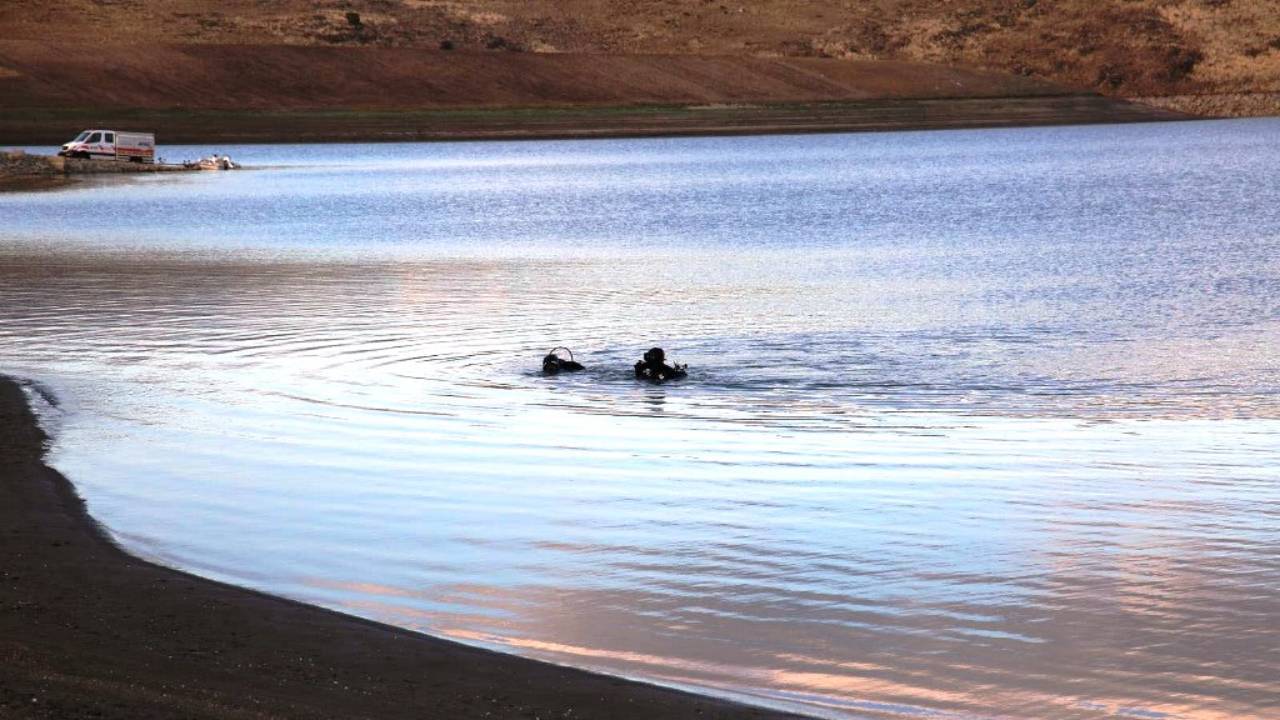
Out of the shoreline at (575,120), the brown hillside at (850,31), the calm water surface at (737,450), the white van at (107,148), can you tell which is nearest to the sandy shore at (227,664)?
the calm water surface at (737,450)

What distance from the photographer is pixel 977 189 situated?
60.5m

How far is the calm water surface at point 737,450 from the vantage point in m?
8.69

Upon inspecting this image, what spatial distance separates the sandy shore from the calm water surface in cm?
46

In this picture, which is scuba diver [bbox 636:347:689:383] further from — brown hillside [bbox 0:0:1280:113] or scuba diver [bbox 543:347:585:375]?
brown hillside [bbox 0:0:1280:113]

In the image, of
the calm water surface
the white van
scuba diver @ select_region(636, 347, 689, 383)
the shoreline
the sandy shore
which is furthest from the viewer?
the shoreline

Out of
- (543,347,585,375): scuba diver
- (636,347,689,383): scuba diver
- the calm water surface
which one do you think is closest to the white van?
the calm water surface

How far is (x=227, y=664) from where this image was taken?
305 inches

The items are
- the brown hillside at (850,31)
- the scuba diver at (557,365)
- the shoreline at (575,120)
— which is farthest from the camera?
the brown hillside at (850,31)

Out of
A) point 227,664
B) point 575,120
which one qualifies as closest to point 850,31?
point 575,120

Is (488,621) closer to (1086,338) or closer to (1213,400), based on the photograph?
(1213,400)

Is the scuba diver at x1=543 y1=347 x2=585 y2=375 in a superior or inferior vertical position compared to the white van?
superior

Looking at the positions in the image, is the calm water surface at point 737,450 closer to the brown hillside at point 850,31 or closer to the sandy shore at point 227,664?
the sandy shore at point 227,664

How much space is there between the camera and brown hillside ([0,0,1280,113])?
14788cm

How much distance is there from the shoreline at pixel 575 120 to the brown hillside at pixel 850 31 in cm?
778
